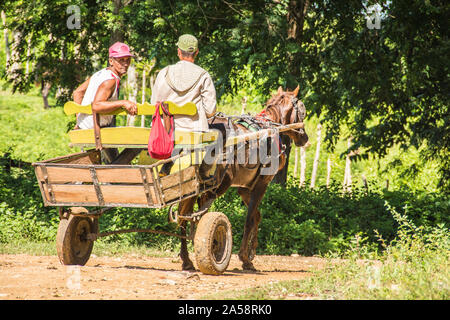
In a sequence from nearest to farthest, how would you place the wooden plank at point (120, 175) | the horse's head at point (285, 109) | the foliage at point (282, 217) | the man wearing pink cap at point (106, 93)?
1. the wooden plank at point (120, 175)
2. the man wearing pink cap at point (106, 93)
3. the horse's head at point (285, 109)
4. the foliage at point (282, 217)

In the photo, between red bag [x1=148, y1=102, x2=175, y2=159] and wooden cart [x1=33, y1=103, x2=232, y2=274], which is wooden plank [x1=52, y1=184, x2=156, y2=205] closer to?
wooden cart [x1=33, y1=103, x2=232, y2=274]

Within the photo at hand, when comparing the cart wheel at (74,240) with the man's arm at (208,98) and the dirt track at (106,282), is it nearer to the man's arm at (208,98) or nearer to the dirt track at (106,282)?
the dirt track at (106,282)

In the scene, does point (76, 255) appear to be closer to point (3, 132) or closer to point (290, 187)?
point (290, 187)

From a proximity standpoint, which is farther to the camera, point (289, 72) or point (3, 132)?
point (3, 132)

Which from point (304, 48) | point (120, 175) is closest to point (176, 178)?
point (120, 175)

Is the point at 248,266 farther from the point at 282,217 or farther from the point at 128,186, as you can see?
the point at 282,217

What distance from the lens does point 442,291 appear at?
5.11m

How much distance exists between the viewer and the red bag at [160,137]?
20.6 ft

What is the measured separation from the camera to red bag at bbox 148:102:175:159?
6.29m

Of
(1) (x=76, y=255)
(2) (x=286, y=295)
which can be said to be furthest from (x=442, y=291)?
(1) (x=76, y=255)

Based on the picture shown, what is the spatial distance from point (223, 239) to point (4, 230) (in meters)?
4.87

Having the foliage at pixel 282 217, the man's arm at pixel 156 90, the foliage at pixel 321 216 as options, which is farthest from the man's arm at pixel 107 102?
the foliage at pixel 321 216

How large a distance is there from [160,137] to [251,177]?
2.32 metres

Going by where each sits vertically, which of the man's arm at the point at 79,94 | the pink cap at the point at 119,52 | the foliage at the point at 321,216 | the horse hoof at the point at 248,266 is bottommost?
the foliage at the point at 321,216
